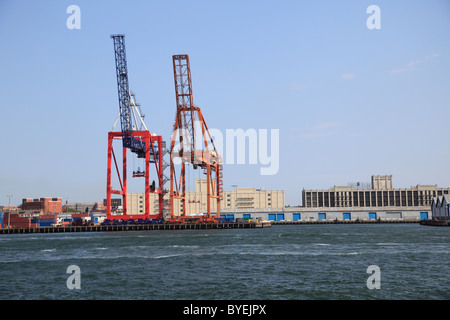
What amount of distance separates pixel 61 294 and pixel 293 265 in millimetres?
16252

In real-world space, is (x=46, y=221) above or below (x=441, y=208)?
below

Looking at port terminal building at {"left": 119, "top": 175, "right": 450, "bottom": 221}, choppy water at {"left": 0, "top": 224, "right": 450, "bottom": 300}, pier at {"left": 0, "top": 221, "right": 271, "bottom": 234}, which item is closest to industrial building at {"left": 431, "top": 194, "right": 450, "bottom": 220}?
pier at {"left": 0, "top": 221, "right": 271, "bottom": 234}

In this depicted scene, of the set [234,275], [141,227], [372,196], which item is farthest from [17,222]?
[372,196]

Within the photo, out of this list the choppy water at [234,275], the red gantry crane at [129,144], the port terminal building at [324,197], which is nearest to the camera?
the choppy water at [234,275]

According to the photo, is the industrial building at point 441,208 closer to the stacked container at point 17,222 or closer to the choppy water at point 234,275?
the choppy water at point 234,275

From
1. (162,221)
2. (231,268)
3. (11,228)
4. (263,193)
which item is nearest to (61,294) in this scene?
(231,268)

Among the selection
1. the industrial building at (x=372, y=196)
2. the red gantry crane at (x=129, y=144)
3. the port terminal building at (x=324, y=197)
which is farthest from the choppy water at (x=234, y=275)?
the industrial building at (x=372, y=196)

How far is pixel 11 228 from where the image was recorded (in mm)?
111000

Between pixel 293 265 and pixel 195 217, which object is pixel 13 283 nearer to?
pixel 293 265

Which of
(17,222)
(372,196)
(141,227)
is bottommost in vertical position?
(141,227)

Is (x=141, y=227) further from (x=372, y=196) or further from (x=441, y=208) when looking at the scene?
(x=372, y=196)

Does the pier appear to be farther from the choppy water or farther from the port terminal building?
the port terminal building
